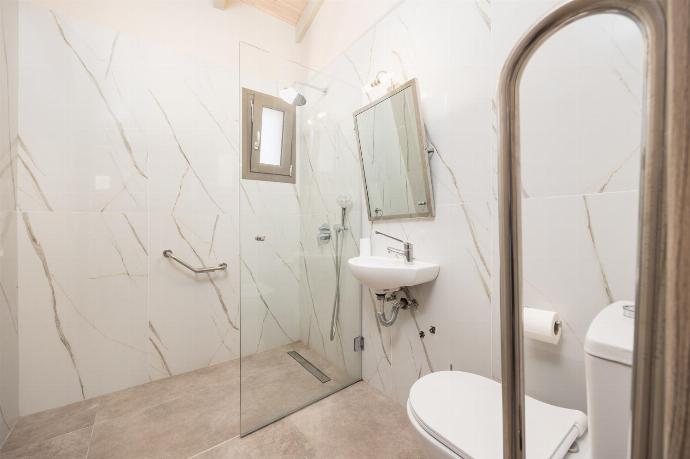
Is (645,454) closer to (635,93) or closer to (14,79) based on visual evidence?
(635,93)

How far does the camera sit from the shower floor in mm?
1336

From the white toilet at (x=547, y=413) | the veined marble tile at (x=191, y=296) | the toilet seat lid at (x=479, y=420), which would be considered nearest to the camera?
the white toilet at (x=547, y=413)

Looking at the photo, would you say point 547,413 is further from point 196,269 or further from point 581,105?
point 196,269

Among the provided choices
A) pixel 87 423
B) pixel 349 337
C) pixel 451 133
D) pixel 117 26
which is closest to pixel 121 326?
pixel 87 423

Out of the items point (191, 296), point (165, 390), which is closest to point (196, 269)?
point (191, 296)

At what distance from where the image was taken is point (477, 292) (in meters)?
1.29

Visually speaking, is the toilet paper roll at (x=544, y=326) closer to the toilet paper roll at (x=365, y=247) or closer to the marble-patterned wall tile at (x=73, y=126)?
the toilet paper roll at (x=365, y=247)

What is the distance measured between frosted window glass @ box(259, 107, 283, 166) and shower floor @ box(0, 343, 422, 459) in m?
1.11

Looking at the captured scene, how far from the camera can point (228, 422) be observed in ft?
5.03

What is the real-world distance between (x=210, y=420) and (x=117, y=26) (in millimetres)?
2454

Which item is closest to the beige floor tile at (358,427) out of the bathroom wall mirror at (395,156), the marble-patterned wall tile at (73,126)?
the bathroom wall mirror at (395,156)

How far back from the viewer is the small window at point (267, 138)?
5.09 ft

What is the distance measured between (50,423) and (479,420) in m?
2.14

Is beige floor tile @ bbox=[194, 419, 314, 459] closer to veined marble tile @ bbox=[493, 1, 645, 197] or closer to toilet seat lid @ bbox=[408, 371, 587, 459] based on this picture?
toilet seat lid @ bbox=[408, 371, 587, 459]
